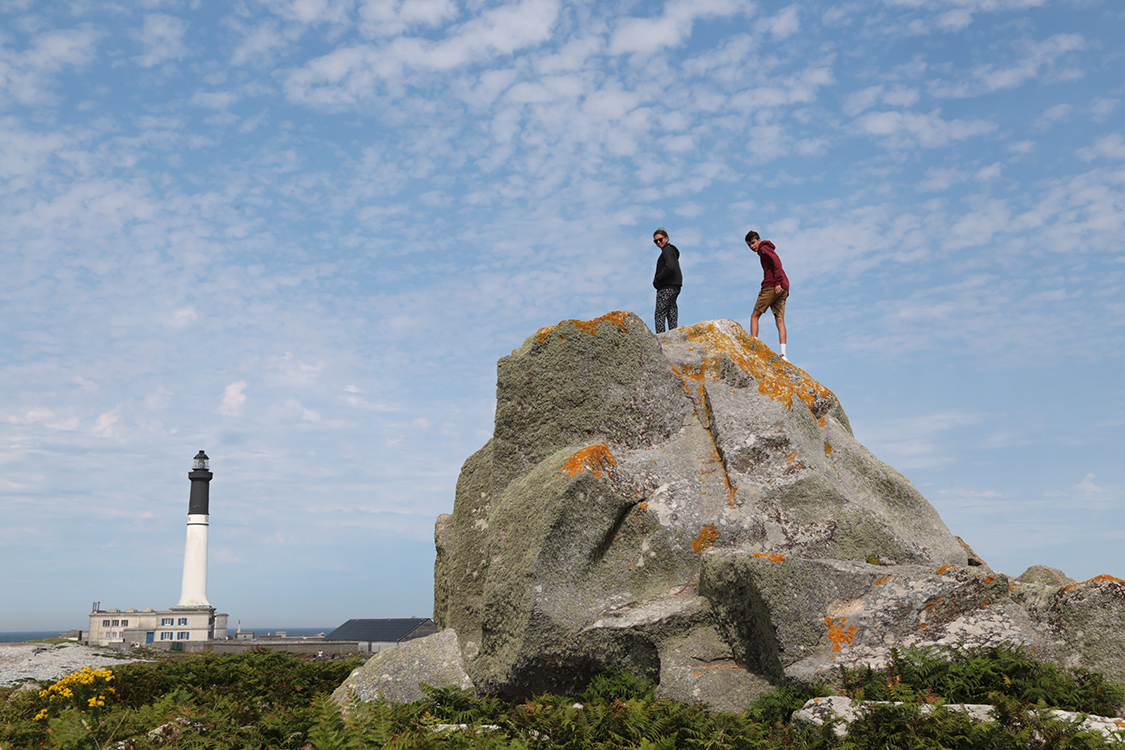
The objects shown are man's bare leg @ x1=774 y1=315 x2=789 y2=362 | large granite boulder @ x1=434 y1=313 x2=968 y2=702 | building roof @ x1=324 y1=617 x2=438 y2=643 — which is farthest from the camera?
building roof @ x1=324 y1=617 x2=438 y2=643

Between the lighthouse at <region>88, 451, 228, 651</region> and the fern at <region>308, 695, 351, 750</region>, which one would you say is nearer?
the fern at <region>308, 695, 351, 750</region>

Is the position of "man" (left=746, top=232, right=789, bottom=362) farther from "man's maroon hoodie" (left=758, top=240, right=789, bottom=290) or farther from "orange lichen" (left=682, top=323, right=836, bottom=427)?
"orange lichen" (left=682, top=323, right=836, bottom=427)

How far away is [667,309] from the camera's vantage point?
1683 cm

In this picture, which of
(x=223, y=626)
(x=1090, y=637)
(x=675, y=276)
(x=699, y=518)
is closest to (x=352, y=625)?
(x=223, y=626)

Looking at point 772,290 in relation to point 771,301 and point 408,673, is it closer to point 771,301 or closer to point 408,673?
point 771,301

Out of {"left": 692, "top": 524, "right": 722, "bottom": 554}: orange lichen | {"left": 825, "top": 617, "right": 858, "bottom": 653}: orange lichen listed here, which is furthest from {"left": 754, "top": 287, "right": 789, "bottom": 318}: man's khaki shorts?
{"left": 825, "top": 617, "right": 858, "bottom": 653}: orange lichen

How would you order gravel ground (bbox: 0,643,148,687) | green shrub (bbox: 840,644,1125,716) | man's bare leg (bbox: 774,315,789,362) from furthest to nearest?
gravel ground (bbox: 0,643,148,687), man's bare leg (bbox: 774,315,789,362), green shrub (bbox: 840,644,1125,716)

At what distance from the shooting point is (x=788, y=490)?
11.2m

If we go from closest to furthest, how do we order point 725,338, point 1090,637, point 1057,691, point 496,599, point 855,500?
point 1057,691
point 1090,637
point 496,599
point 855,500
point 725,338

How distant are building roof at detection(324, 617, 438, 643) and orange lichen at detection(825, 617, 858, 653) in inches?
1327

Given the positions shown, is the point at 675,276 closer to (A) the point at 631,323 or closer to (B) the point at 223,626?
(A) the point at 631,323

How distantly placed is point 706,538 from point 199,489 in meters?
59.3

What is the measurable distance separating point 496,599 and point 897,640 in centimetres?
509

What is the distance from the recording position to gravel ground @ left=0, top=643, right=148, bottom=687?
1856cm
